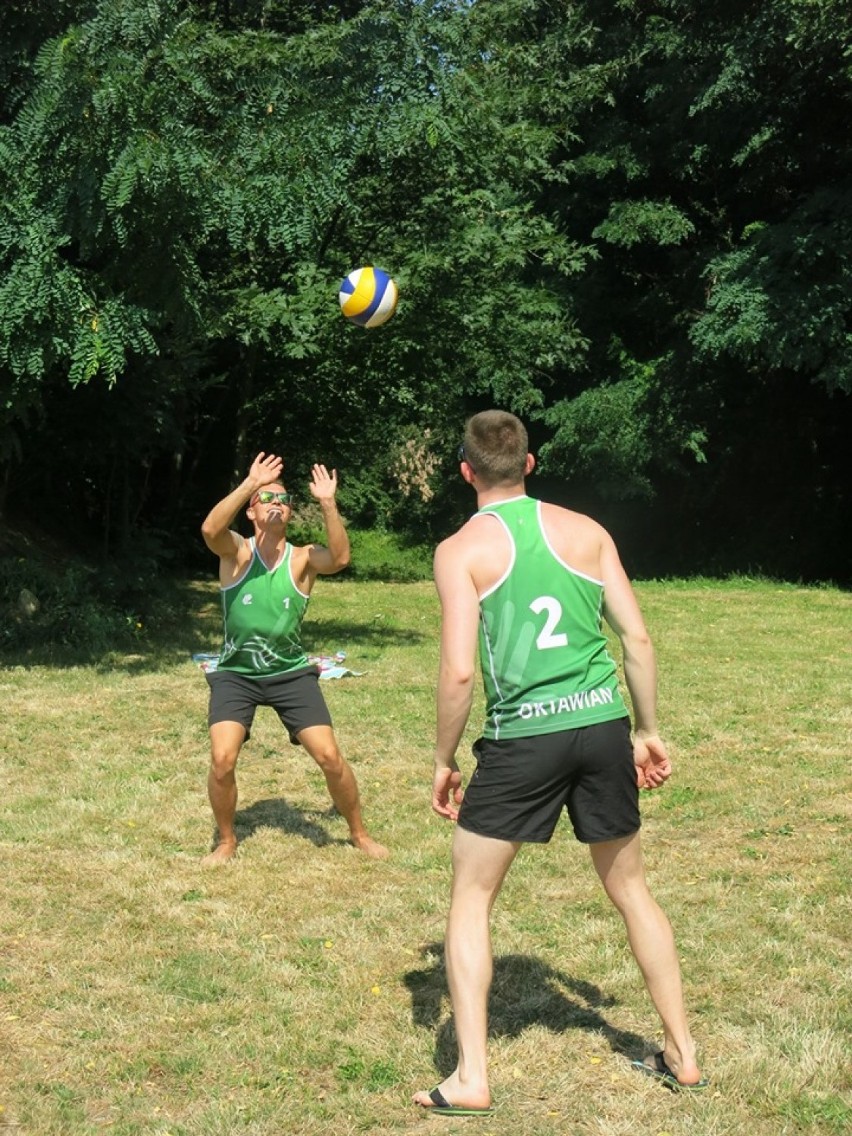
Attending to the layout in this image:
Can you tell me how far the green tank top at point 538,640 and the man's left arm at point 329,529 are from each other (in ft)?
7.01

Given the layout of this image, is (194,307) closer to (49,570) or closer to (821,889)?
(49,570)

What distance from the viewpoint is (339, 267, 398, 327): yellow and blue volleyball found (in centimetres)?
1056

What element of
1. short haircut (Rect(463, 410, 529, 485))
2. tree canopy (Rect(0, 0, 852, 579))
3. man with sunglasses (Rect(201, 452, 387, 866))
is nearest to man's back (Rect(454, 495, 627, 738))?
short haircut (Rect(463, 410, 529, 485))

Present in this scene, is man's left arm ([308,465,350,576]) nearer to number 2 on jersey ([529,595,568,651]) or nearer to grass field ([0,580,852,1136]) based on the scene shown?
grass field ([0,580,852,1136])

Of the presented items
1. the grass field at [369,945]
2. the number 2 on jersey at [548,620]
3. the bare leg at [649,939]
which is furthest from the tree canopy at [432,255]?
the bare leg at [649,939]

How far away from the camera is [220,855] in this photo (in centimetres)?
679

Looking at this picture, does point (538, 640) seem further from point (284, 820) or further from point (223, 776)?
point (284, 820)

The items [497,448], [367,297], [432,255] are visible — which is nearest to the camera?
[497,448]

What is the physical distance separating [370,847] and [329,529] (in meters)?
1.82

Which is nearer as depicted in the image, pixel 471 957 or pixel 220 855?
pixel 471 957

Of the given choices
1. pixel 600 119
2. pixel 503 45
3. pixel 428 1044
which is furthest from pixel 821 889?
pixel 600 119

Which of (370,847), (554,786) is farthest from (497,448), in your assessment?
(370,847)

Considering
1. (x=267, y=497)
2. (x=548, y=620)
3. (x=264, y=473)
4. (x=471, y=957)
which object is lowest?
(x=471, y=957)

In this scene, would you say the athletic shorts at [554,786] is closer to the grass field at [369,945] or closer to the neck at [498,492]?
the neck at [498,492]
